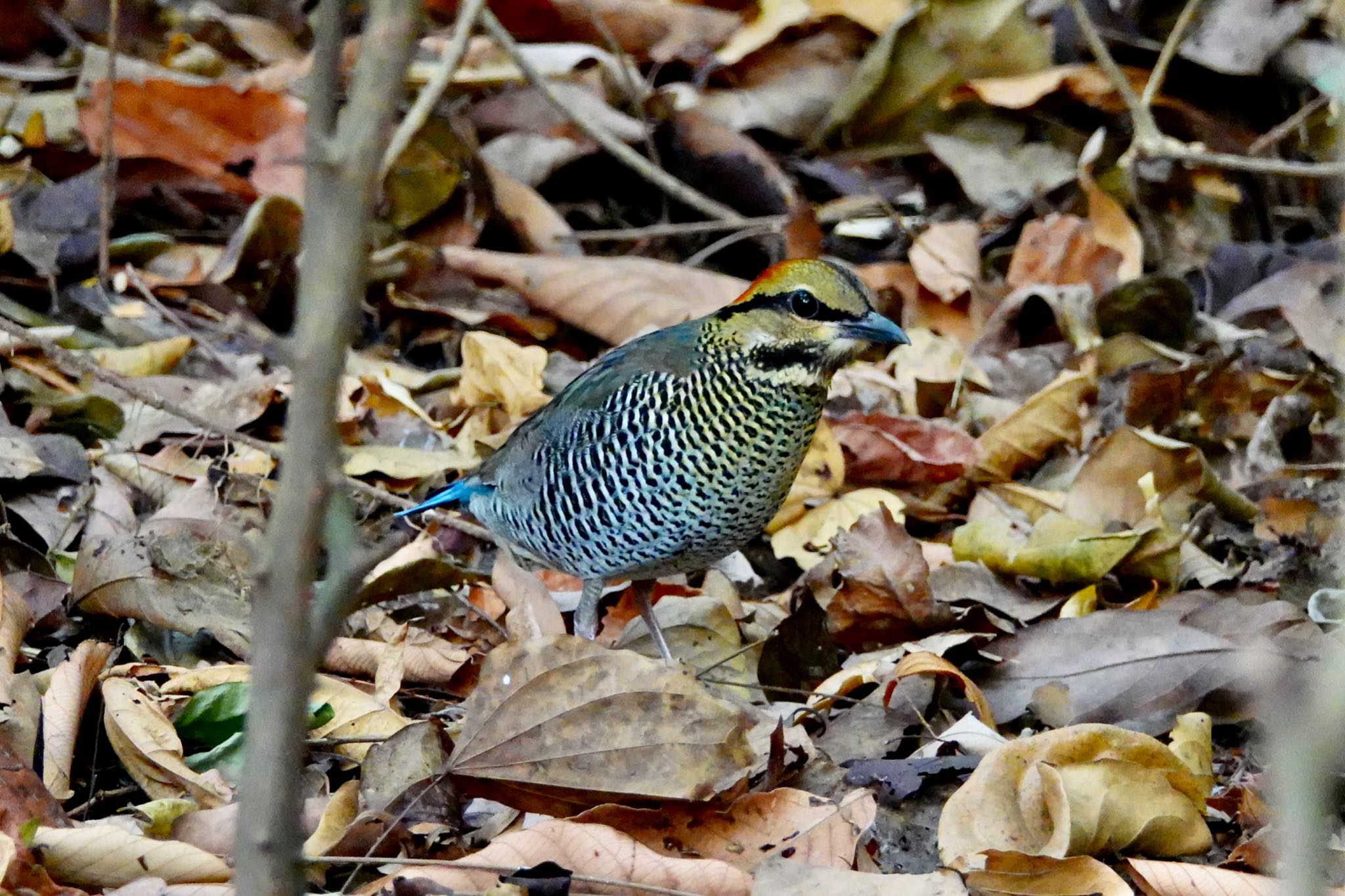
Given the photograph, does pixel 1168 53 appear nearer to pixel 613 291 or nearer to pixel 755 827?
pixel 613 291

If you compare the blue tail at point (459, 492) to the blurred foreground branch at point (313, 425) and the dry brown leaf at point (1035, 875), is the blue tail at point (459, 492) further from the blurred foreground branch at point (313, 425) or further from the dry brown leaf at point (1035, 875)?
the blurred foreground branch at point (313, 425)

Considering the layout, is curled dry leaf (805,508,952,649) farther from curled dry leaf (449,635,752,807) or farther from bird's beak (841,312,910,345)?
curled dry leaf (449,635,752,807)

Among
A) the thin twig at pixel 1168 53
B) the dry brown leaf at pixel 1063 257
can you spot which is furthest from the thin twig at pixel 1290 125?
the dry brown leaf at pixel 1063 257

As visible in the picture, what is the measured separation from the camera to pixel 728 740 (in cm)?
275

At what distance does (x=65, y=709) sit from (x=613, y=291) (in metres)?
2.86

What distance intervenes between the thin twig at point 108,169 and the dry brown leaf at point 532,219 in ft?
4.71

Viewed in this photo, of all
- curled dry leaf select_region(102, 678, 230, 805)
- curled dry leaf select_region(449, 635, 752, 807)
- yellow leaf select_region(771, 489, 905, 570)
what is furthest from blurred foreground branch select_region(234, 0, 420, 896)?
yellow leaf select_region(771, 489, 905, 570)

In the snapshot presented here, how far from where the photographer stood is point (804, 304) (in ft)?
12.5

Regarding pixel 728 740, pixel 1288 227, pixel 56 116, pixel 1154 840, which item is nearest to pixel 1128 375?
pixel 1288 227

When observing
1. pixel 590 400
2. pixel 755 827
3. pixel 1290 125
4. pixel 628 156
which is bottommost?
pixel 755 827

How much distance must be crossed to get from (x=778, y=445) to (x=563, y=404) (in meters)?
0.65

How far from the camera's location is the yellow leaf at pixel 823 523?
461 cm

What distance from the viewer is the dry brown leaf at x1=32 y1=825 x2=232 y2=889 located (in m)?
2.52

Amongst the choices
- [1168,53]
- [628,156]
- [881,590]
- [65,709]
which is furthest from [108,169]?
[1168,53]
